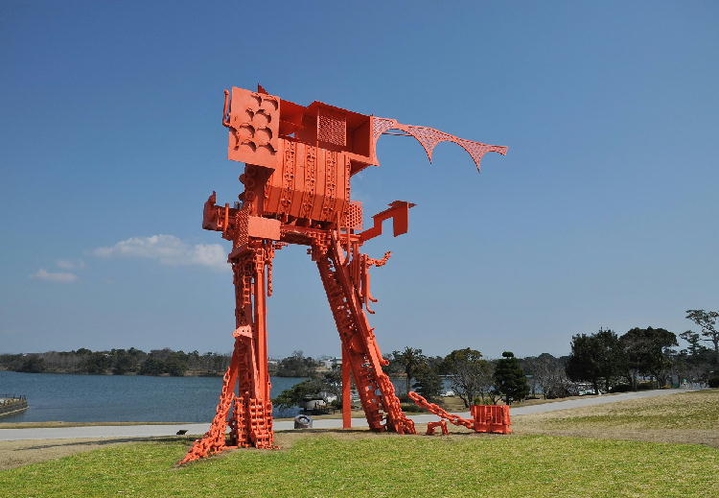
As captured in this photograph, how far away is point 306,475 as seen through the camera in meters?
9.52

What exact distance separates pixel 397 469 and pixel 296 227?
25.5 ft

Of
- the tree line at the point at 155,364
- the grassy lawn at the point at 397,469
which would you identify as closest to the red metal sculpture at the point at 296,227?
the grassy lawn at the point at 397,469

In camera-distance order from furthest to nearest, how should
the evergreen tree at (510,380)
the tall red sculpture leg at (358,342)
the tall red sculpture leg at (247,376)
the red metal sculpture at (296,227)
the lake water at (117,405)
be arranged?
the lake water at (117,405) < the evergreen tree at (510,380) < the tall red sculpture leg at (358,342) < the red metal sculpture at (296,227) < the tall red sculpture leg at (247,376)

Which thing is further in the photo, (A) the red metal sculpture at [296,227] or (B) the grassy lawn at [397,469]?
(A) the red metal sculpture at [296,227]


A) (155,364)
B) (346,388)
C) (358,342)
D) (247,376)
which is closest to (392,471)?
(247,376)

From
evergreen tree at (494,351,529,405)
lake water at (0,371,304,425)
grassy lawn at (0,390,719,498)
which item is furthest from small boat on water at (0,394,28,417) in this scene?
grassy lawn at (0,390,719,498)

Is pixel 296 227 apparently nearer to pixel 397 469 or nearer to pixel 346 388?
pixel 346 388

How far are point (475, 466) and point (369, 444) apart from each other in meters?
3.25

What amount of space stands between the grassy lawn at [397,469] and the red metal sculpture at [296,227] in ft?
4.17

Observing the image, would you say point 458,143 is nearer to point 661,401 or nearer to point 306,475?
point 306,475

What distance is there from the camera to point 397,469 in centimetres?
998

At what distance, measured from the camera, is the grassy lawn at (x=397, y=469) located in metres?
8.31

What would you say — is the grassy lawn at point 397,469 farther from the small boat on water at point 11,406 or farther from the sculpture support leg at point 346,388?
the small boat on water at point 11,406

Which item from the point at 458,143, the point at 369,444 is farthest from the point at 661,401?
the point at 369,444
